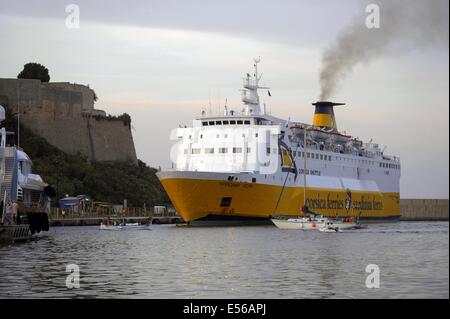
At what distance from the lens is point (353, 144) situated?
273ft

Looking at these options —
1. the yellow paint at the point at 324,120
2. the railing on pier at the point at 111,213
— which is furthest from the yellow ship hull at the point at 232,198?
the railing on pier at the point at 111,213

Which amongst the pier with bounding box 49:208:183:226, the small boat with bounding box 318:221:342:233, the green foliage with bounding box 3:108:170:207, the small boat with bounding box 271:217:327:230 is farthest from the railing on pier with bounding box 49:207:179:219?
the small boat with bounding box 318:221:342:233

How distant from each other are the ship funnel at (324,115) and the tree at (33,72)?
3995 centimetres

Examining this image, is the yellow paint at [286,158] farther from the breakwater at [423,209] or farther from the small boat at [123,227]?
the breakwater at [423,209]

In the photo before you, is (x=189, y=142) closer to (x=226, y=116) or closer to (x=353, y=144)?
(x=226, y=116)

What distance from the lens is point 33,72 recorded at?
10925 centimetres

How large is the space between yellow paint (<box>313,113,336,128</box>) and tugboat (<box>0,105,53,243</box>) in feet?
113

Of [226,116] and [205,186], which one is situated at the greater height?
[226,116]

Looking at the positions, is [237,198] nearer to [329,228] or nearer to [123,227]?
[329,228]

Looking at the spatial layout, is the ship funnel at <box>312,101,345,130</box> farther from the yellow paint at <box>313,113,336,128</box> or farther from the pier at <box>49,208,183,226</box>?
the pier at <box>49,208,183,226</box>

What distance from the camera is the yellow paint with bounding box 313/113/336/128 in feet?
274
